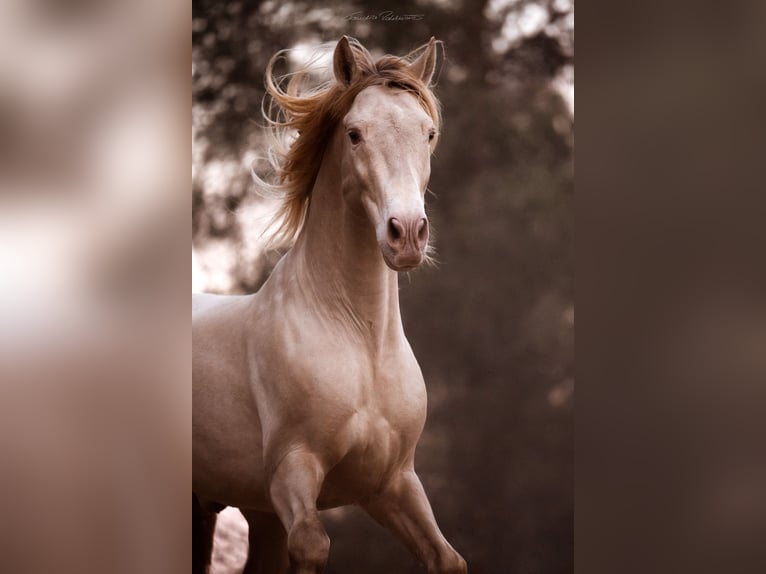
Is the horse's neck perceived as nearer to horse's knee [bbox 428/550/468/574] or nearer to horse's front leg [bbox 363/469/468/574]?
horse's front leg [bbox 363/469/468/574]

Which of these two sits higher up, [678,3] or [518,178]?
[678,3]

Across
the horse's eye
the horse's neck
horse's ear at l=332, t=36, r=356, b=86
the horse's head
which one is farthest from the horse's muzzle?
horse's ear at l=332, t=36, r=356, b=86

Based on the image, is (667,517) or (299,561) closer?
(299,561)

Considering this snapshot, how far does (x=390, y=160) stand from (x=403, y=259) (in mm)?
298

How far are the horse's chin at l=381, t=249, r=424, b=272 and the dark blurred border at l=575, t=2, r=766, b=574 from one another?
67 cm

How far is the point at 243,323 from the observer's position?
131 inches

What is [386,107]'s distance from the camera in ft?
10.2

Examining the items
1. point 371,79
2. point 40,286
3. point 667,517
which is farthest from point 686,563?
point 40,286

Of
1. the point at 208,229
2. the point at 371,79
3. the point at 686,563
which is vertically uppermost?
the point at 371,79

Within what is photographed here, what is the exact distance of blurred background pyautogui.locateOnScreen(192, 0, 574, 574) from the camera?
3.34 m

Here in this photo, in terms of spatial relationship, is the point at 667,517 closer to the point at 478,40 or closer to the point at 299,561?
the point at 299,561

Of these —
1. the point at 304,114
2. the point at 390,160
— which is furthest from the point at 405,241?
the point at 304,114

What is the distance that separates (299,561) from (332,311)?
30.0 inches

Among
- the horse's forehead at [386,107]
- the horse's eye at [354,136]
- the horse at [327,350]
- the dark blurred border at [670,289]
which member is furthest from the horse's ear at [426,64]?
the dark blurred border at [670,289]
